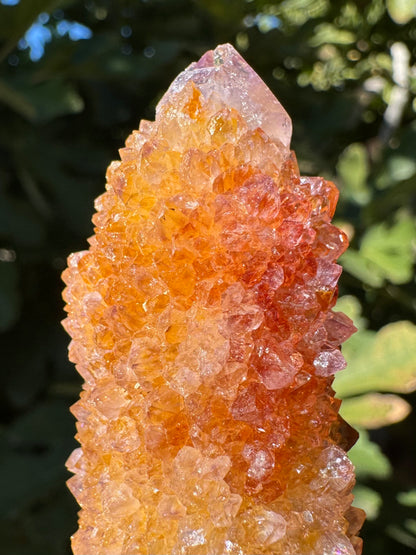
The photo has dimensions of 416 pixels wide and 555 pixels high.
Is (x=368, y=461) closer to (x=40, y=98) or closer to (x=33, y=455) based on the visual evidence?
(x=33, y=455)

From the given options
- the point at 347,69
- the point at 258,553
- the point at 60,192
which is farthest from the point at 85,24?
the point at 258,553

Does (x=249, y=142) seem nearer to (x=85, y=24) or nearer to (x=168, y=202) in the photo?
(x=168, y=202)

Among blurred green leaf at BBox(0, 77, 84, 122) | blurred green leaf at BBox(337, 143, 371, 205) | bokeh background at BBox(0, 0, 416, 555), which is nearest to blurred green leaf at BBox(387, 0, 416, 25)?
bokeh background at BBox(0, 0, 416, 555)

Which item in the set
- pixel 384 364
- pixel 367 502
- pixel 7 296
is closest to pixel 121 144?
pixel 7 296

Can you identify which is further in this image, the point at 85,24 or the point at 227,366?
the point at 85,24

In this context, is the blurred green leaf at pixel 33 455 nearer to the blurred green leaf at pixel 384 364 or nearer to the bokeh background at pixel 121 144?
the bokeh background at pixel 121 144
